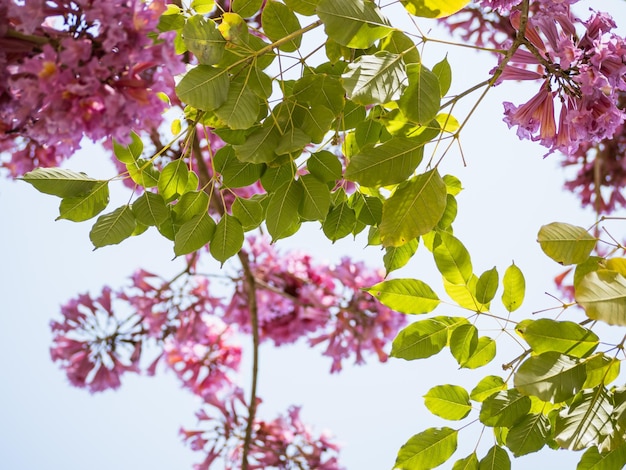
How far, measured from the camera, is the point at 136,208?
2.75 feet

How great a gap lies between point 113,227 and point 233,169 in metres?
0.16

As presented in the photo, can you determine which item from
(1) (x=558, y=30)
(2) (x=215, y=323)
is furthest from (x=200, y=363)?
(1) (x=558, y=30)

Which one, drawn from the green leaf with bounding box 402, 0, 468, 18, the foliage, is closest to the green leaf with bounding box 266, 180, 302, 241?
the foliage

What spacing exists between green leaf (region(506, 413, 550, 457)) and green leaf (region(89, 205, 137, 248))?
519 mm

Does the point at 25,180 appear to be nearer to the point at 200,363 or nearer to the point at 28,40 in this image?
the point at 28,40

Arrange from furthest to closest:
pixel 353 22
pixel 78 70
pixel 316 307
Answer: pixel 316 307
pixel 353 22
pixel 78 70

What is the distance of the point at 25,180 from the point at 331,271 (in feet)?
5.25

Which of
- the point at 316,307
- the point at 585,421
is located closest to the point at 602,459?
the point at 585,421

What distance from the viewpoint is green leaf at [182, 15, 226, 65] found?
2.34 ft

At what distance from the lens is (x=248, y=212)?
A: 896 mm

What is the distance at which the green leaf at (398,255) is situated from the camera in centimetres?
91

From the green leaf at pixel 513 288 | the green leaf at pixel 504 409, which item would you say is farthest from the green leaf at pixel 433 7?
the green leaf at pixel 504 409

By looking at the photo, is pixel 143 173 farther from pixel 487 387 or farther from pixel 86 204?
pixel 487 387

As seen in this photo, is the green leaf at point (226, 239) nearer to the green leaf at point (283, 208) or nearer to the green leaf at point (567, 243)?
the green leaf at point (283, 208)
